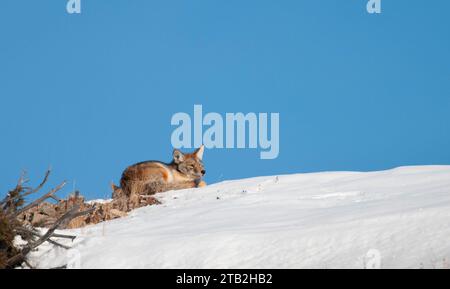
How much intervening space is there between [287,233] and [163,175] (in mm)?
8543

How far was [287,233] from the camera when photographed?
8.79 meters

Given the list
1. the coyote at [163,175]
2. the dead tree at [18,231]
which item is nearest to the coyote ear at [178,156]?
the coyote at [163,175]

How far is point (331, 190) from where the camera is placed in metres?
12.4

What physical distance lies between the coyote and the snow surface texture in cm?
Answer: 360

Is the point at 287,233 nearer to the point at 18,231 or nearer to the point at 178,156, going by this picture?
the point at 18,231

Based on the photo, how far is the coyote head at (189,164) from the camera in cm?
1778

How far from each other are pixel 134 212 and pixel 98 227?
1.60 metres

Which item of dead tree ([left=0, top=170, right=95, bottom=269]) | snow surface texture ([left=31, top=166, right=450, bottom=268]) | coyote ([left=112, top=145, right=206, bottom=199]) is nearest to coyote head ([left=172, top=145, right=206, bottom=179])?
coyote ([left=112, top=145, right=206, bottom=199])

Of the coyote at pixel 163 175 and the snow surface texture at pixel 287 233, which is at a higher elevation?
the coyote at pixel 163 175

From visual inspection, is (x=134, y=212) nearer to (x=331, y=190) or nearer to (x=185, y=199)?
(x=185, y=199)

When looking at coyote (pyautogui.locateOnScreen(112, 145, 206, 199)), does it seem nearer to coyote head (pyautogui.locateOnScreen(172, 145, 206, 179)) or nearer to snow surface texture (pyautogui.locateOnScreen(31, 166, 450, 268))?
coyote head (pyautogui.locateOnScreen(172, 145, 206, 179))

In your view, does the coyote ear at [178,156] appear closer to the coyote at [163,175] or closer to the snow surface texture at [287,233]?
the coyote at [163,175]

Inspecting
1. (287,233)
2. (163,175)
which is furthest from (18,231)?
(163,175)

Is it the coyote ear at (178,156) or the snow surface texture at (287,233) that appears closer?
the snow surface texture at (287,233)
